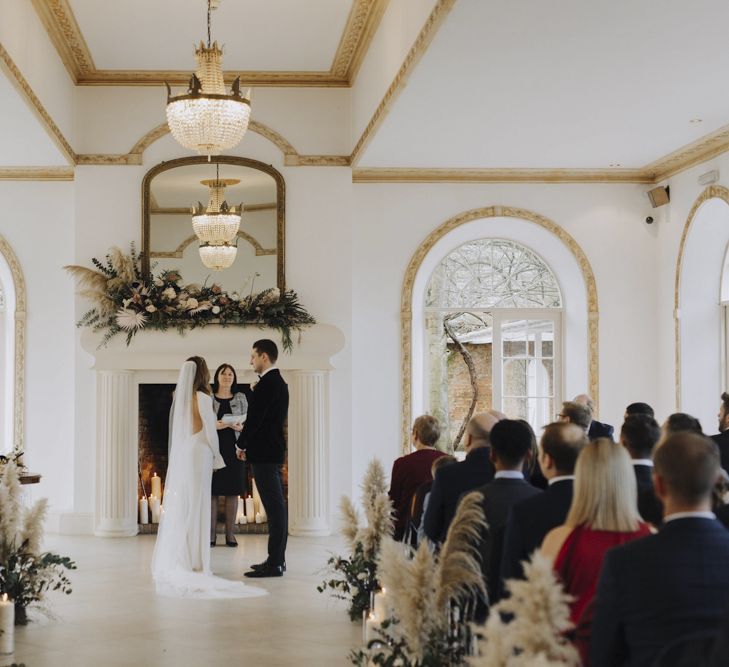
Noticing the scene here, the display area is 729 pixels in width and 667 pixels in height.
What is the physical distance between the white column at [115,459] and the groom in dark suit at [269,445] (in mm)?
3006

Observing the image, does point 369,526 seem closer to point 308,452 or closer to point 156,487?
point 308,452

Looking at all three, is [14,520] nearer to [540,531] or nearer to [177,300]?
[540,531]

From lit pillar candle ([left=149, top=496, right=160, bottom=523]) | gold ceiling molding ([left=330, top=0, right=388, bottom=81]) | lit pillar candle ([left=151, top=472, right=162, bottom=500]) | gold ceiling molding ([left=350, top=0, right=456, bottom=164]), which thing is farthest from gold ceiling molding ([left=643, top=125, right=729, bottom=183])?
lit pillar candle ([left=149, top=496, right=160, bottom=523])

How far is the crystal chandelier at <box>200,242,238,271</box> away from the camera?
10.6 m

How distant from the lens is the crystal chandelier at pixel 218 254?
10.6 m

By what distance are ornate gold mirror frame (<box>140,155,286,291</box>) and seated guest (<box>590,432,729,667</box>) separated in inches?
356

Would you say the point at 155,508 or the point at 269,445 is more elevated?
the point at 269,445

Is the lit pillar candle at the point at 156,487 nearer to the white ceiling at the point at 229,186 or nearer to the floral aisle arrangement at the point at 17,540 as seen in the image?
the white ceiling at the point at 229,186

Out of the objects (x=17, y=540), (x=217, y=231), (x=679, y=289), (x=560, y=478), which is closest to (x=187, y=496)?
(x=17, y=540)

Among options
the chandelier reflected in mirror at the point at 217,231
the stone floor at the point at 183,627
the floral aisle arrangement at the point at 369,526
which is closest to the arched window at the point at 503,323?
the chandelier reflected in mirror at the point at 217,231

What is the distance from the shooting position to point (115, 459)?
11.2 metres

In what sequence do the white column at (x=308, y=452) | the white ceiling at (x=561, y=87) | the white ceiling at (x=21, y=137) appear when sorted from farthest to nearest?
the white column at (x=308, y=452) < the white ceiling at (x=21, y=137) < the white ceiling at (x=561, y=87)

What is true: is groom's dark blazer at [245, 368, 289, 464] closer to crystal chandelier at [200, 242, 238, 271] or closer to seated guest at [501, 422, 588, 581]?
crystal chandelier at [200, 242, 238, 271]

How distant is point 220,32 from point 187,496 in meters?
4.38
